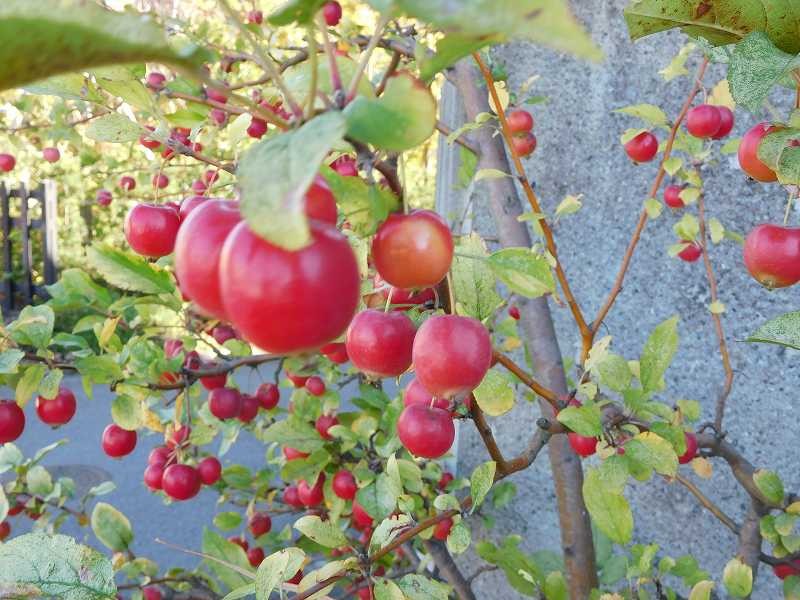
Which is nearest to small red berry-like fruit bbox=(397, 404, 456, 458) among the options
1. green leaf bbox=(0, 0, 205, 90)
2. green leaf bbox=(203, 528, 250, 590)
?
green leaf bbox=(0, 0, 205, 90)

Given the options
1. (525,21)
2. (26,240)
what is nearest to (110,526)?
(525,21)

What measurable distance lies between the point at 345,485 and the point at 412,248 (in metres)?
0.86

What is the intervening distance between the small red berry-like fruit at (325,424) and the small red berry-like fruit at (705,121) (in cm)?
80

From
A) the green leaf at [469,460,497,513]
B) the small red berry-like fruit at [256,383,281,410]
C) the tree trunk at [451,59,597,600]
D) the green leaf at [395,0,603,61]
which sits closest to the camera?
the green leaf at [395,0,603,61]

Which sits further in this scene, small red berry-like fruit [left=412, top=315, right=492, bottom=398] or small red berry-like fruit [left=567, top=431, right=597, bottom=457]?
small red berry-like fruit [left=567, top=431, right=597, bottom=457]

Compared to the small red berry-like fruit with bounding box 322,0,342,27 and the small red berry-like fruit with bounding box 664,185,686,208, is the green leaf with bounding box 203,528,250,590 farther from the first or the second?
the small red berry-like fruit with bounding box 322,0,342,27

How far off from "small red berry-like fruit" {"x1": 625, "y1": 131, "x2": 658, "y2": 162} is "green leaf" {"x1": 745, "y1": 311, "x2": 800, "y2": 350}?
0.63 m

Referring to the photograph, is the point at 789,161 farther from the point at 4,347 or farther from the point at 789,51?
the point at 4,347

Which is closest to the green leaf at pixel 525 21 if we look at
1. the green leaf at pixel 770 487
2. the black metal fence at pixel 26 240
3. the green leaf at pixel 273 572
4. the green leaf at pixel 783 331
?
the green leaf at pixel 783 331

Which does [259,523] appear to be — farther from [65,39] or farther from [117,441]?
[65,39]

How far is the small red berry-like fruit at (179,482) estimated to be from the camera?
1168 millimetres

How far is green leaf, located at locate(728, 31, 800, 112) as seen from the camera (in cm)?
43

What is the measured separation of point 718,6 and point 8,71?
17.5 inches

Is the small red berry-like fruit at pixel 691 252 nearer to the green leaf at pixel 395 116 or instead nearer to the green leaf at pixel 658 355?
the green leaf at pixel 658 355
